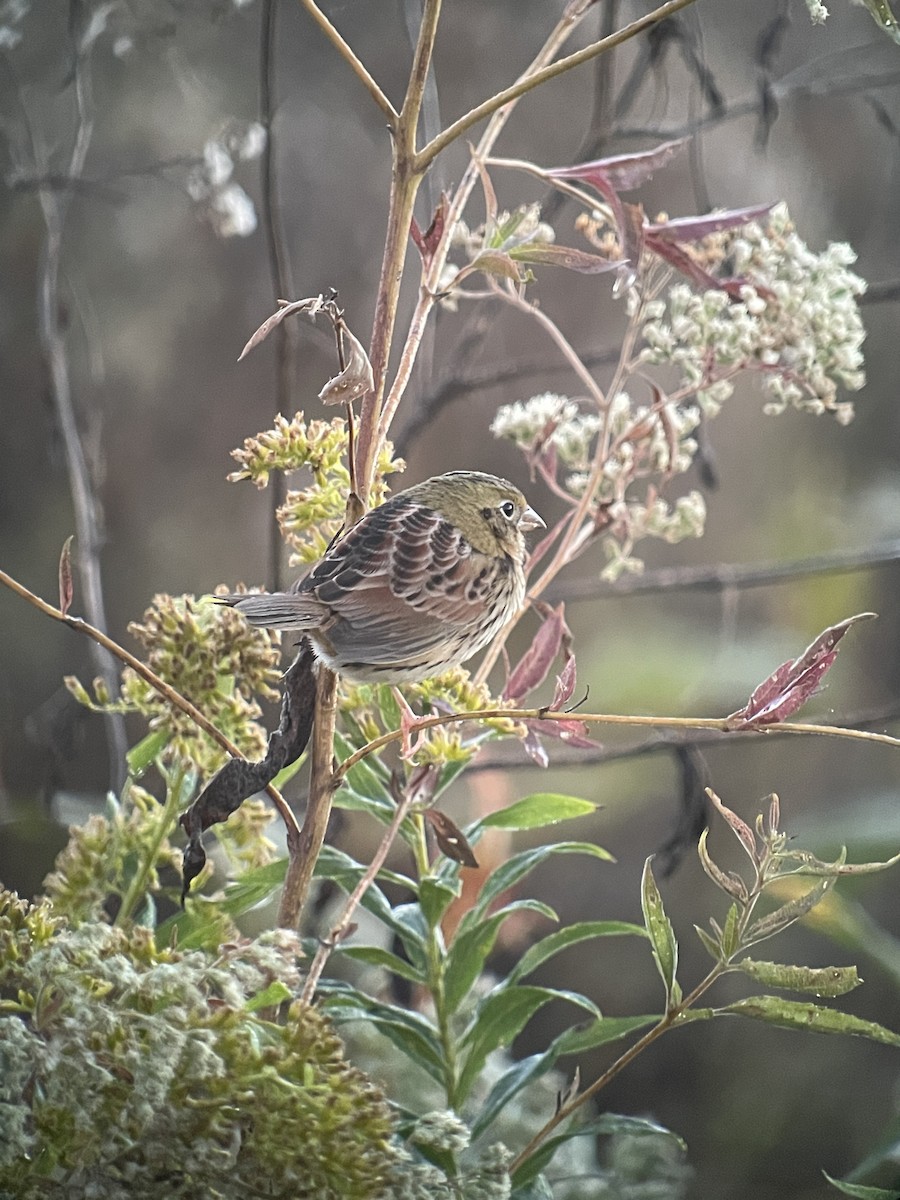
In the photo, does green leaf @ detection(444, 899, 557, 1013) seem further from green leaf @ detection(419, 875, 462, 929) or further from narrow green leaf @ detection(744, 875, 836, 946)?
narrow green leaf @ detection(744, 875, 836, 946)

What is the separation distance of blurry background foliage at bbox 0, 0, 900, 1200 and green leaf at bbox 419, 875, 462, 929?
0.34m

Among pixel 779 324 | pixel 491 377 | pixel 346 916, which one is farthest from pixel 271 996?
pixel 491 377

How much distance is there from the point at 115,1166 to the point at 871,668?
74 cm

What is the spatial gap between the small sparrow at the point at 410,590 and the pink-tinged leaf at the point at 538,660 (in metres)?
0.03

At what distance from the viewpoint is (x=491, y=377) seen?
1.11m

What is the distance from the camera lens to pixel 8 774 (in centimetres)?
106

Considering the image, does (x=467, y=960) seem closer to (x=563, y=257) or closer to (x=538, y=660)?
(x=538, y=660)

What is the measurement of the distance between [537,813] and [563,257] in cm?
36

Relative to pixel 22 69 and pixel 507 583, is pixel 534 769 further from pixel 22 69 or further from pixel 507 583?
pixel 22 69

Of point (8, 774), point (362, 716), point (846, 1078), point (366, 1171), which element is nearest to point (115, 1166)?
point (366, 1171)

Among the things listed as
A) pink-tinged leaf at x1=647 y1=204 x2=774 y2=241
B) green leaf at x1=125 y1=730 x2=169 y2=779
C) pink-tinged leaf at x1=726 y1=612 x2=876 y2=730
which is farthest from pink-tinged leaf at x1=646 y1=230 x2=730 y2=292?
green leaf at x1=125 y1=730 x2=169 y2=779

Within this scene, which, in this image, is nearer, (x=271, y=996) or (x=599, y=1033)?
(x=271, y=996)

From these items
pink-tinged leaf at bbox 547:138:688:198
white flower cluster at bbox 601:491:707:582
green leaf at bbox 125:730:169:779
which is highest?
pink-tinged leaf at bbox 547:138:688:198

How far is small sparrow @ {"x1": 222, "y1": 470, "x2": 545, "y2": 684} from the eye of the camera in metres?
0.64
